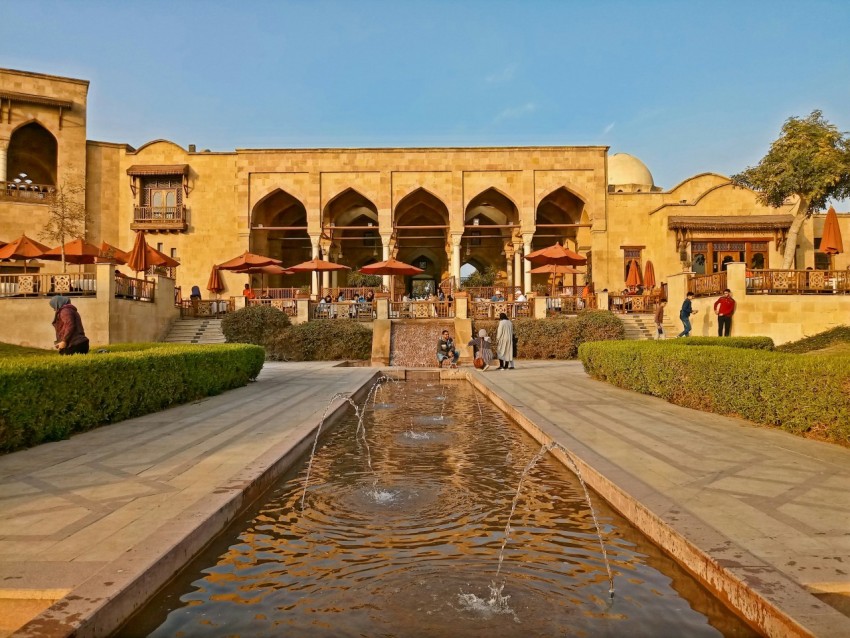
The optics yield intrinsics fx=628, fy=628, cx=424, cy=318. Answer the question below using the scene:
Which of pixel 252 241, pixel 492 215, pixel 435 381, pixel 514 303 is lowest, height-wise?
A: pixel 435 381

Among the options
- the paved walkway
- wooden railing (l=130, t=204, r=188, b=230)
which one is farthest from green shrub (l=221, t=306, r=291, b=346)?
the paved walkway

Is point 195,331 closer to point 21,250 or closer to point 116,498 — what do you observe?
point 21,250

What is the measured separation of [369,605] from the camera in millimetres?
3211

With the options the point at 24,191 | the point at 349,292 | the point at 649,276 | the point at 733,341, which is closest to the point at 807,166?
the point at 649,276

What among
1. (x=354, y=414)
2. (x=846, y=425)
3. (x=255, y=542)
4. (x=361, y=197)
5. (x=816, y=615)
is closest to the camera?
(x=816, y=615)

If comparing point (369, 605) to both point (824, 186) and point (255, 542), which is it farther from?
point (824, 186)

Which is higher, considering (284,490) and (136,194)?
(136,194)

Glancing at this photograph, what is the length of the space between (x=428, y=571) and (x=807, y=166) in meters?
27.1

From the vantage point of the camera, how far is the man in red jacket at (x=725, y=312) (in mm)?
18406

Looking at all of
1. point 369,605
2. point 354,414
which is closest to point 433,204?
point 354,414

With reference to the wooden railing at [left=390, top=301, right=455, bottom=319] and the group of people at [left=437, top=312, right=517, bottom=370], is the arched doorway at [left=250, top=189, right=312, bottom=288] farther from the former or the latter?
the group of people at [left=437, top=312, right=517, bottom=370]

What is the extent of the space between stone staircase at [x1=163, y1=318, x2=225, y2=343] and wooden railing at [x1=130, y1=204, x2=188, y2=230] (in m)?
8.53

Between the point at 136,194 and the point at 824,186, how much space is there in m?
31.0

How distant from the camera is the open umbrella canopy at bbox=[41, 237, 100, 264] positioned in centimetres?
2142
